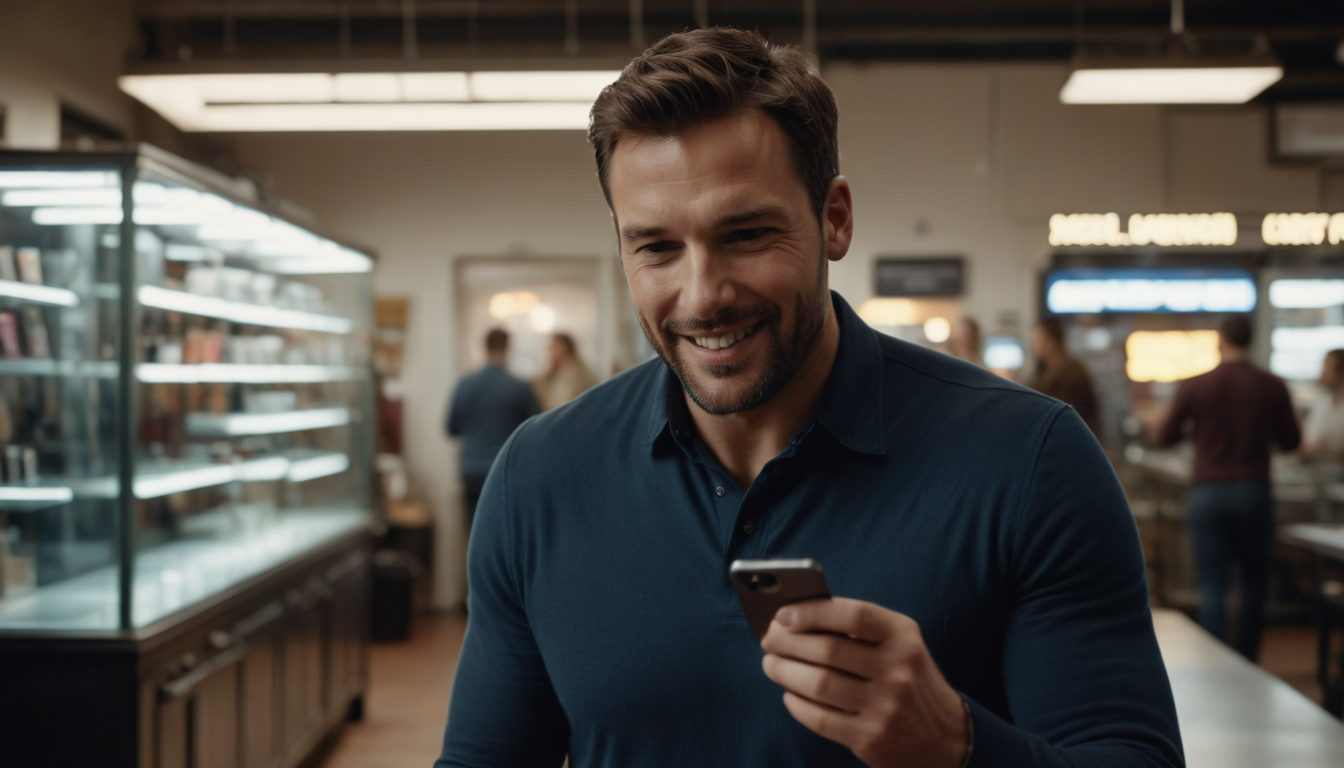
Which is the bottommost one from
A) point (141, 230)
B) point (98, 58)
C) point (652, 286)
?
point (652, 286)

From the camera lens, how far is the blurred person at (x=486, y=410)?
6.50 meters

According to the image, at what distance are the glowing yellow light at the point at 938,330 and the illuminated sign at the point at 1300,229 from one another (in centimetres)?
287

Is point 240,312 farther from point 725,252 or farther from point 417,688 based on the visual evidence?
point 725,252

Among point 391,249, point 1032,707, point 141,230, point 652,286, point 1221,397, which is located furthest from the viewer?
point 391,249

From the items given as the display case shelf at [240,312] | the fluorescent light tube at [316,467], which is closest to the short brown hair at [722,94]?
the display case shelf at [240,312]

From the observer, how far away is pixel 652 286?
116 centimetres

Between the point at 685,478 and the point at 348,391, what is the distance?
171 inches

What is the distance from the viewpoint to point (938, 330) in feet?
24.1

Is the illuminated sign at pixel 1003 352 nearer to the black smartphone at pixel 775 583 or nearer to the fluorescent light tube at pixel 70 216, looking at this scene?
the fluorescent light tube at pixel 70 216

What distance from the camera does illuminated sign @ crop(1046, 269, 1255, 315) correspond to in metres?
6.80

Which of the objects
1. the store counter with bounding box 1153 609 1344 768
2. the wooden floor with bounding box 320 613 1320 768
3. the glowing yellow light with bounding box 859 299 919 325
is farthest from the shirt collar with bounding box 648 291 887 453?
the glowing yellow light with bounding box 859 299 919 325

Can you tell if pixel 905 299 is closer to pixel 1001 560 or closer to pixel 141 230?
pixel 141 230

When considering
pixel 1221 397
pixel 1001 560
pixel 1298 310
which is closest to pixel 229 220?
pixel 1001 560

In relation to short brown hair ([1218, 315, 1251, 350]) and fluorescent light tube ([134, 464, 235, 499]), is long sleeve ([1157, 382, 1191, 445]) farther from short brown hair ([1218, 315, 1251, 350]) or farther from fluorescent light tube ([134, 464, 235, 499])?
fluorescent light tube ([134, 464, 235, 499])
